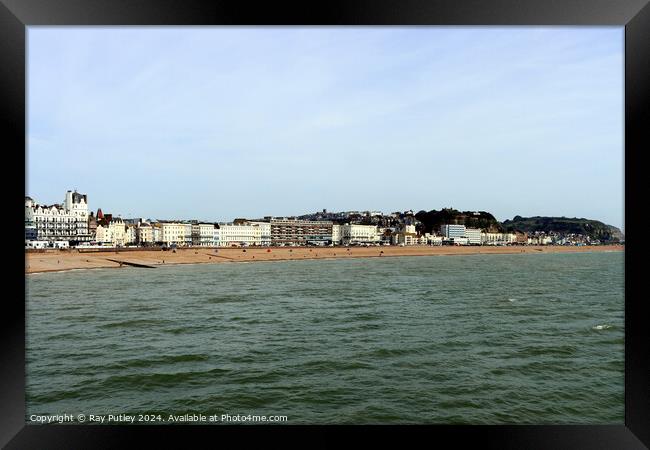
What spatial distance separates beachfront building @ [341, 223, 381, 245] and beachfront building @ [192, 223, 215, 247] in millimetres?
17244

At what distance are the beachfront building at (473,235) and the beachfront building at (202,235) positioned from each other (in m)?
32.4

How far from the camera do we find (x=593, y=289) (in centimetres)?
1568

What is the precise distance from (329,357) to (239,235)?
39.7 meters

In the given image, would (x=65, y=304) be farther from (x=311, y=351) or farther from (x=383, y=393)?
(x=383, y=393)

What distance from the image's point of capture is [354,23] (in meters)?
2.24

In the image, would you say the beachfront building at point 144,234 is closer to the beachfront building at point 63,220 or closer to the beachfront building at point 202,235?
the beachfront building at point 202,235

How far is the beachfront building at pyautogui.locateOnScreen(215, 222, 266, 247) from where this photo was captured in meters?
43.5

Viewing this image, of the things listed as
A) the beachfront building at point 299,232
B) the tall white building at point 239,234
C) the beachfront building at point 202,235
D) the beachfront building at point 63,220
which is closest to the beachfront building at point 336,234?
the beachfront building at point 299,232

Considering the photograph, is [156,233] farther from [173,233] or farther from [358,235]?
[358,235]

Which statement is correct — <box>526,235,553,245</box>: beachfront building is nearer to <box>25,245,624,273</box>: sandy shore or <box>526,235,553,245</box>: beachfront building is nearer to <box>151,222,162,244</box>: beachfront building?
<box>25,245,624,273</box>: sandy shore

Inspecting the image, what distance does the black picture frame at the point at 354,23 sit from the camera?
2125mm

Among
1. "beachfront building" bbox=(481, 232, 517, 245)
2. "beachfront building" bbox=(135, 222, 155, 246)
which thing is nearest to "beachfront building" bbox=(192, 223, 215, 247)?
"beachfront building" bbox=(135, 222, 155, 246)
